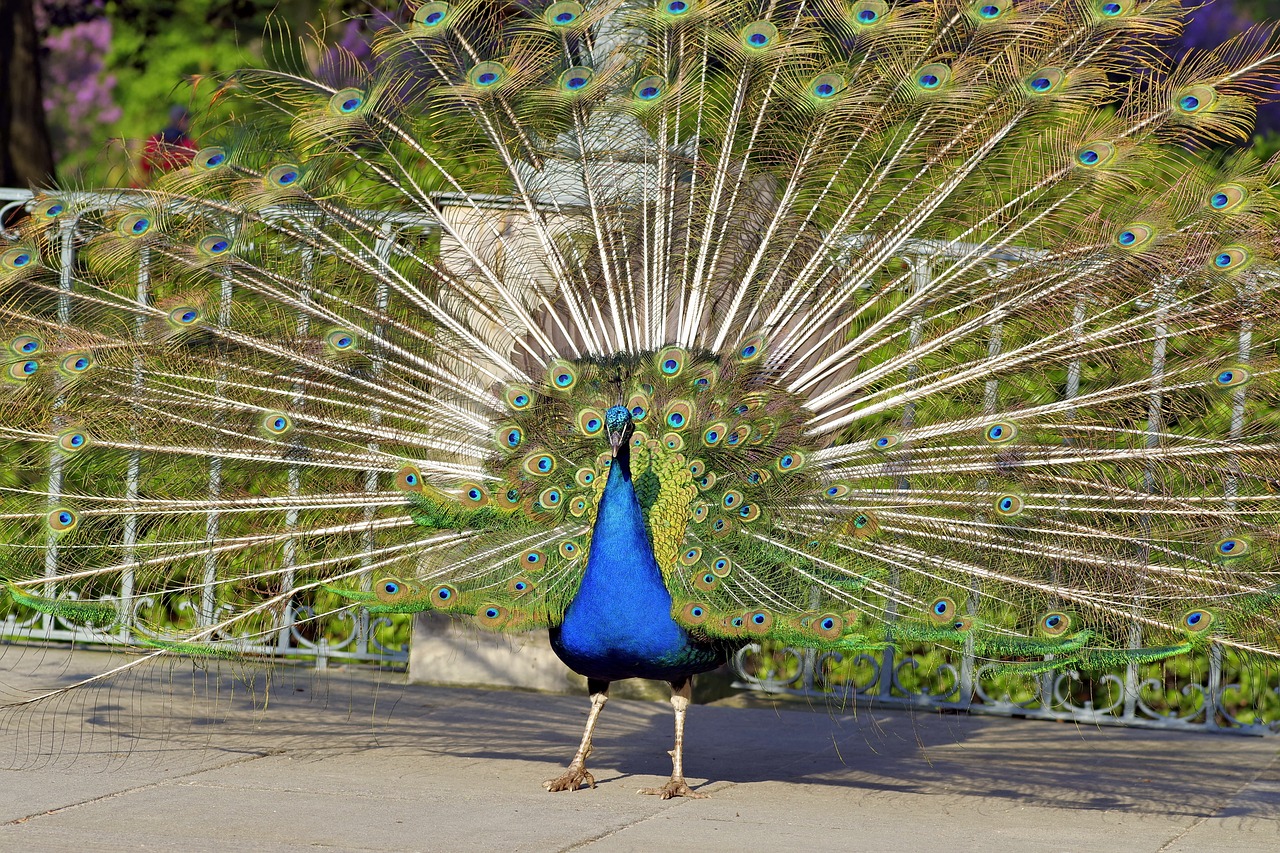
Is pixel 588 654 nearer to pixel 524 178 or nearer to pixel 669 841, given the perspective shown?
pixel 669 841

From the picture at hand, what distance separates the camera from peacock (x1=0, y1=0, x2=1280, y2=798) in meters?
5.27

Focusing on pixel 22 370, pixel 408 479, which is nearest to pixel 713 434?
A: pixel 408 479

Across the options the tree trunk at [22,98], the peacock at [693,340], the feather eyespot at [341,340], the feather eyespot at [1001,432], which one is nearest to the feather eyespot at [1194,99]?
the peacock at [693,340]

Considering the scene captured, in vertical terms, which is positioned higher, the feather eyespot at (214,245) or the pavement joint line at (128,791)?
the feather eyespot at (214,245)

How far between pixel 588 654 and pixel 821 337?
163cm

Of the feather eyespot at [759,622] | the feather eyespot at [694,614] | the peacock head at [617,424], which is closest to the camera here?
the peacock head at [617,424]

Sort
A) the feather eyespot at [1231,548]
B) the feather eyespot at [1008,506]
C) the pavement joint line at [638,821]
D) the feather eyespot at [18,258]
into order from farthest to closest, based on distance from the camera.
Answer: the feather eyespot at [18,258], the feather eyespot at [1008,506], the feather eyespot at [1231,548], the pavement joint line at [638,821]

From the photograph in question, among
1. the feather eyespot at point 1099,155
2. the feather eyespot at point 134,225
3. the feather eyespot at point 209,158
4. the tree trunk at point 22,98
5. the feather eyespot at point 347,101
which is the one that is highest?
the tree trunk at point 22,98

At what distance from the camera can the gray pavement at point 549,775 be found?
15.5 ft

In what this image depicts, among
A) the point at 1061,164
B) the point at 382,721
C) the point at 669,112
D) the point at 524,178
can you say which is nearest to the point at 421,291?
the point at 524,178

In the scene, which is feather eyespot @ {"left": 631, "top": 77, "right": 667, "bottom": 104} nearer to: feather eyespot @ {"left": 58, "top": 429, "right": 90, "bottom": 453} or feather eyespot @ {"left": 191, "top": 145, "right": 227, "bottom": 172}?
feather eyespot @ {"left": 191, "top": 145, "right": 227, "bottom": 172}

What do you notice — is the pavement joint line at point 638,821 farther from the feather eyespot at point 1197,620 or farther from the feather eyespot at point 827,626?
the feather eyespot at point 1197,620

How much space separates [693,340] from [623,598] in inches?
49.5

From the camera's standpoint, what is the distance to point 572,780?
213 inches
